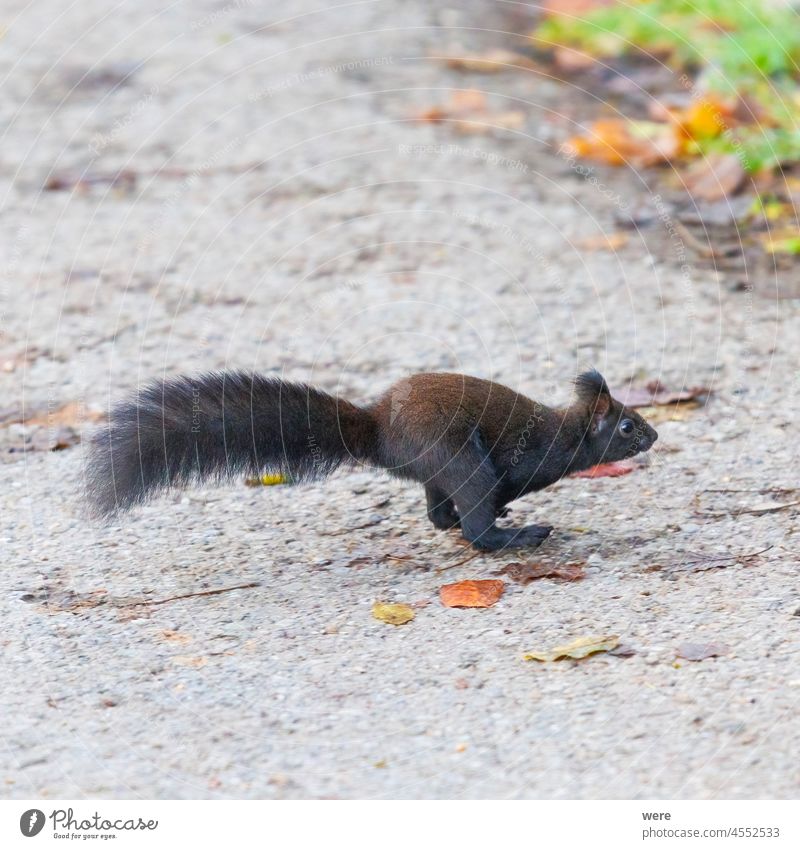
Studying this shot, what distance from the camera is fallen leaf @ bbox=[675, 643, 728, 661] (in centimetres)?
330

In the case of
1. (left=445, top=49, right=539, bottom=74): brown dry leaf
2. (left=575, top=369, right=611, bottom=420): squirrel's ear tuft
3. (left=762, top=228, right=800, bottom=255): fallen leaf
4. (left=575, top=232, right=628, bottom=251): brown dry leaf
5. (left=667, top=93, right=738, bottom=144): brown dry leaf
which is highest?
(left=445, top=49, right=539, bottom=74): brown dry leaf

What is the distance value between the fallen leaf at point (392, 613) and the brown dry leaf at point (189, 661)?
0.51 meters

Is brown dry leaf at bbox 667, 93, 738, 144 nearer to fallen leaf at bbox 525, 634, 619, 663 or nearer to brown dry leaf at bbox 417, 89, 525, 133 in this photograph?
brown dry leaf at bbox 417, 89, 525, 133

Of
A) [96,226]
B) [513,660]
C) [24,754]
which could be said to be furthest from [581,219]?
[24,754]

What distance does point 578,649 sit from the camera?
3369mm

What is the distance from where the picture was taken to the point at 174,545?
13.7 ft

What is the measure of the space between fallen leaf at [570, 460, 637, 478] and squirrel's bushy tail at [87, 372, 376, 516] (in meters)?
0.99

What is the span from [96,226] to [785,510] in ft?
13.8

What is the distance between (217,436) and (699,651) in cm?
145

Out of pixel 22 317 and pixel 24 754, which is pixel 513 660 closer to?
pixel 24 754

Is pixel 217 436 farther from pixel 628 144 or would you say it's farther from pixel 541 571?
pixel 628 144

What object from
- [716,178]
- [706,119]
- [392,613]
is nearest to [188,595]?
[392,613]

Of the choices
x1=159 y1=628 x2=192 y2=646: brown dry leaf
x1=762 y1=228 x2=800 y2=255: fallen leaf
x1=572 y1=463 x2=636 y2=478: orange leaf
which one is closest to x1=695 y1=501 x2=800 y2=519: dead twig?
x1=572 y1=463 x2=636 y2=478: orange leaf

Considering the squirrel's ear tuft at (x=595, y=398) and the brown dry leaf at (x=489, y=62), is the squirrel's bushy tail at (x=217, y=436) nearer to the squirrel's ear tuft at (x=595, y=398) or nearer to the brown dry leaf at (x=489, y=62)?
the squirrel's ear tuft at (x=595, y=398)
